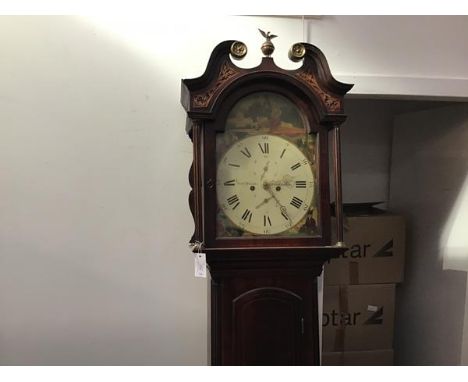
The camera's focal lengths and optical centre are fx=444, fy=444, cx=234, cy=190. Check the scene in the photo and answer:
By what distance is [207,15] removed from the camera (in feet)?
4.56

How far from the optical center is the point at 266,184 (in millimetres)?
1192

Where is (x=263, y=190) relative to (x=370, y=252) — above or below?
above

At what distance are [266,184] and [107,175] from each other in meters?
0.54

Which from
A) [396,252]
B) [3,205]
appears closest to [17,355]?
[3,205]

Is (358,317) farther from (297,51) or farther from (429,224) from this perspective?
(297,51)

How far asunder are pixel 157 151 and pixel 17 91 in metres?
0.46

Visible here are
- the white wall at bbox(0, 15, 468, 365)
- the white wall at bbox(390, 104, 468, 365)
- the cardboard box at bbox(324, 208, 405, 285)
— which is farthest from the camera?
the cardboard box at bbox(324, 208, 405, 285)

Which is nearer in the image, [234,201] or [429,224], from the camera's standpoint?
[234,201]

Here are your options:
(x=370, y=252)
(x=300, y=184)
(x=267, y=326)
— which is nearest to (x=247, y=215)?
(x=300, y=184)

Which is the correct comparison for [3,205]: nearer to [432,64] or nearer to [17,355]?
[17,355]

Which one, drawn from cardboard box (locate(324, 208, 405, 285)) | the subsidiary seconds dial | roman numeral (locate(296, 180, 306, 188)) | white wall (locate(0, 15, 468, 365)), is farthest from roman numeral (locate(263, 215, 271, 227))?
cardboard box (locate(324, 208, 405, 285))

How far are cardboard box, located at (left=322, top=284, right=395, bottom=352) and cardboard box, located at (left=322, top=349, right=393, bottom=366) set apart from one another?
18 millimetres

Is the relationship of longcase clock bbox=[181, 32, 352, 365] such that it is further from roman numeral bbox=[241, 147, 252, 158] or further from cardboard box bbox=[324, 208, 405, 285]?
cardboard box bbox=[324, 208, 405, 285]

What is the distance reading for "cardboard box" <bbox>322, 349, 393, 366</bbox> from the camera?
1.92 metres
